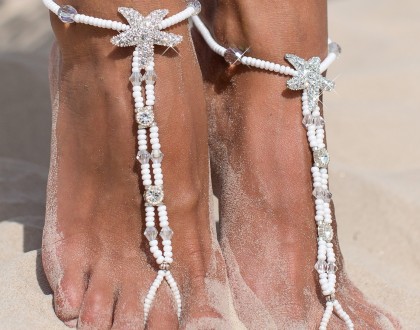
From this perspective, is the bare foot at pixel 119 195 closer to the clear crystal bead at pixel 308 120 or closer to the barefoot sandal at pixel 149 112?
the barefoot sandal at pixel 149 112

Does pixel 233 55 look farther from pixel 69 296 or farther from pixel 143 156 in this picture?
pixel 69 296

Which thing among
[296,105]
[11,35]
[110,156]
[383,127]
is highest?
[11,35]

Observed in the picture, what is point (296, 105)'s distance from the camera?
5.64ft

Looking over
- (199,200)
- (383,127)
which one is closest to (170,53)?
(199,200)

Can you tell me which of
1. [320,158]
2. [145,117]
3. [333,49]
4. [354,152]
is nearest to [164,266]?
[145,117]

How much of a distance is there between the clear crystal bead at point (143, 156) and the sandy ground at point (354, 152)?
1.02ft

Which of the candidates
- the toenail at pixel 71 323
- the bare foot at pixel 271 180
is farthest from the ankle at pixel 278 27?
the toenail at pixel 71 323

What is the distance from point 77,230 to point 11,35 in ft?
6.06

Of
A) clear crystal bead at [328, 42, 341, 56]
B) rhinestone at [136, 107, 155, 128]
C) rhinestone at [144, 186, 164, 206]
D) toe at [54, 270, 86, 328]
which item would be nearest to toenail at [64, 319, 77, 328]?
toe at [54, 270, 86, 328]

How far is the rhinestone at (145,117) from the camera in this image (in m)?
1.54

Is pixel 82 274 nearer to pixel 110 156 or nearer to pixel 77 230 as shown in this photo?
pixel 77 230

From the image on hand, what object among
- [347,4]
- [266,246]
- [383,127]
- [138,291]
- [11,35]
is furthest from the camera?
[347,4]

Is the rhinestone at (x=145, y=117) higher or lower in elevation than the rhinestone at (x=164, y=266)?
higher

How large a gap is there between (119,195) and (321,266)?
1.34ft
